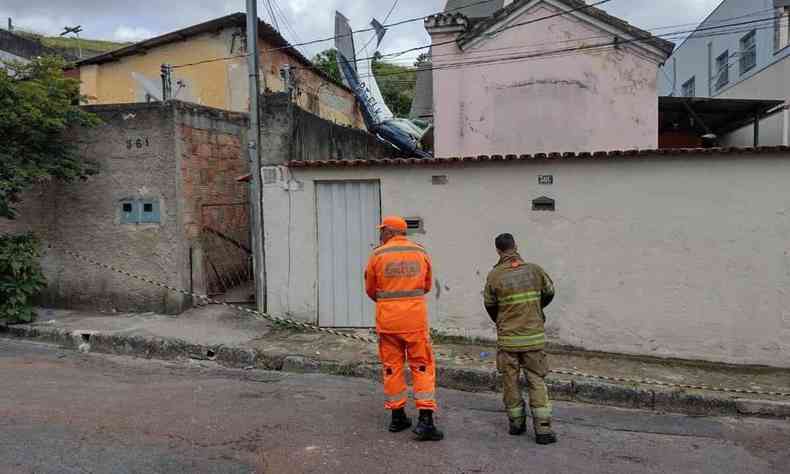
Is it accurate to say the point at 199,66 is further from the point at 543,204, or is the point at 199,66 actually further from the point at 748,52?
the point at 748,52

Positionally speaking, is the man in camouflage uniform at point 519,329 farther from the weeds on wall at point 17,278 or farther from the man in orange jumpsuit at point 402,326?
the weeds on wall at point 17,278

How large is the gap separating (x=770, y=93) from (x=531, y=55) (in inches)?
364

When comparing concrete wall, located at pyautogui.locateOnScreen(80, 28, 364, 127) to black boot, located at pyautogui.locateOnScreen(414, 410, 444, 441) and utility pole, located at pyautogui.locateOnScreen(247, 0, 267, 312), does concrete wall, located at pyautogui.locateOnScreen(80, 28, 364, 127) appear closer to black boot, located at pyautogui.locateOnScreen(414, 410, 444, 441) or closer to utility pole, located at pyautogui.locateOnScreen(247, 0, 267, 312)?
utility pole, located at pyautogui.locateOnScreen(247, 0, 267, 312)

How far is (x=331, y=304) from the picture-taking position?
311 inches

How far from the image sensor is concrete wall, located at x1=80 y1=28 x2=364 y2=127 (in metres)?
14.3

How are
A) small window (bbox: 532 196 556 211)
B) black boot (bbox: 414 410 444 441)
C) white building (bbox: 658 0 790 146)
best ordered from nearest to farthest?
1. black boot (bbox: 414 410 444 441)
2. small window (bbox: 532 196 556 211)
3. white building (bbox: 658 0 790 146)


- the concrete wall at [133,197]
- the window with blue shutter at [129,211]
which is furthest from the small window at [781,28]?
the window with blue shutter at [129,211]

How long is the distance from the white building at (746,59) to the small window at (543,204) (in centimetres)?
857

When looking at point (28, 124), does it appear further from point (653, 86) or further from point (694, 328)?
Answer: point (653, 86)

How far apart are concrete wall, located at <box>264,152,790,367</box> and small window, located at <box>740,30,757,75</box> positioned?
13.8 meters

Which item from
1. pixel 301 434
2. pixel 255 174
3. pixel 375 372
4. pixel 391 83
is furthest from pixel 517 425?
pixel 391 83

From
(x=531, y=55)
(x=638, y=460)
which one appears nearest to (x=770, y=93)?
(x=531, y=55)

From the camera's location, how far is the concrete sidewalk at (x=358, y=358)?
5590mm

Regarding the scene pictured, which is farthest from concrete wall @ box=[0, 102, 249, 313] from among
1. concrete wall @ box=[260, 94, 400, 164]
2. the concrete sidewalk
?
concrete wall @ box=[260, 94, 400, 164]
